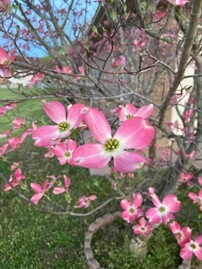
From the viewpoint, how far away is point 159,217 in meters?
2.15

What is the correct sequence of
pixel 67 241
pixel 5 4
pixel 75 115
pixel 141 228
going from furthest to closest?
1. pixel 67 241
2. pixel 141 228
3. pixel 5 4
4. pixel 75 115

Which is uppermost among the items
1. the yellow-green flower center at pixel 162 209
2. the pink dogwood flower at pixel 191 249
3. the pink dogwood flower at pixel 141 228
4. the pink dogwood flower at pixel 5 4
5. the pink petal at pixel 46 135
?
the pink dogwood flower at pixel 5 4

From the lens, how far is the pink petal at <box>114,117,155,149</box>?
89 cm

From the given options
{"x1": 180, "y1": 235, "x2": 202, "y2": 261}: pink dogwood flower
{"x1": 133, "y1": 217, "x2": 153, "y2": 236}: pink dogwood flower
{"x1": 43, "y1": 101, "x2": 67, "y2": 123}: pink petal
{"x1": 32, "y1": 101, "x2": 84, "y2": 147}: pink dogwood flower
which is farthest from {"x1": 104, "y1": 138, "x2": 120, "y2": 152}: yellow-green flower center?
{"x1": 133, "y1": 217, "x2": 153, "y2": 236}: pink dogwood flower

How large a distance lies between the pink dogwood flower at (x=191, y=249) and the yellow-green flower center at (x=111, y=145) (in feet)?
4.83

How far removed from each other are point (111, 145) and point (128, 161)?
0.07 metres

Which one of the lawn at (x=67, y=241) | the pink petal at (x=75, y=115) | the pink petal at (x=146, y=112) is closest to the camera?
the pink petal at (x=75, y=115)

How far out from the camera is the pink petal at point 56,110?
1153 millimetres

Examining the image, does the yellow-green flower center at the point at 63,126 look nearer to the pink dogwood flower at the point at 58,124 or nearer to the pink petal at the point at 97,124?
the pink dogwood flower at the point at 58,124

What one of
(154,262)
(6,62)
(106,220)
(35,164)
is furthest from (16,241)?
(6,62)

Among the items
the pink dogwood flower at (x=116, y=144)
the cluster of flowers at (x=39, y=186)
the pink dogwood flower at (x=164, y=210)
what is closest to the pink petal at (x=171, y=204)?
the pink dogwood flower at (x=164, y=210)

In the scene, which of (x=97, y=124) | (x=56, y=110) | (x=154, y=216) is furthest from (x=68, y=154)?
(x=154, y=216)

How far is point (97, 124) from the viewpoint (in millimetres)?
934

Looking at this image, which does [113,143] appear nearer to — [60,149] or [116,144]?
[116,144]
